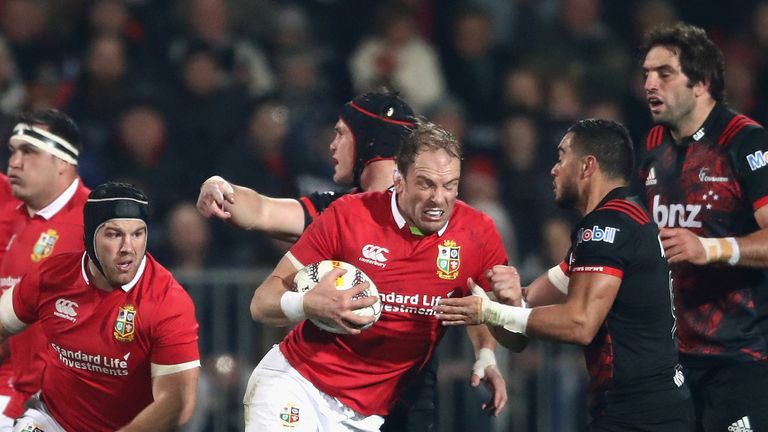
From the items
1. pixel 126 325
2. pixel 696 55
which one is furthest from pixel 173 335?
pixel 696 55

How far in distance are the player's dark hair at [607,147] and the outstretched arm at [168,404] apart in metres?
2.19

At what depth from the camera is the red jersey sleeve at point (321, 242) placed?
628 centimetres

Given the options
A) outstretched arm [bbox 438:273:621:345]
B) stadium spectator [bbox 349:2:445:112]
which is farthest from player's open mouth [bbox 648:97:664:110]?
stadium spectator [bbox 349:2:445:112]

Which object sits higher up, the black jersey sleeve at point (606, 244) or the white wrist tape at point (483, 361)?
the black jersey sleeve at point (606, 244)

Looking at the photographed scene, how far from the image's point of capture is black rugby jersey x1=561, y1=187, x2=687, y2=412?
19.5 feet

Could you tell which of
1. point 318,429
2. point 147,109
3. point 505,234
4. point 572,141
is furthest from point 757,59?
point 318,429

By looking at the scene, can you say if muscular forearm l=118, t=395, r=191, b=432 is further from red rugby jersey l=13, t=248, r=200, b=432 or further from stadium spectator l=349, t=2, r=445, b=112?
stadium spectator l=349, t=2, r=445, b=112

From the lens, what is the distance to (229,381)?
934 centimetres

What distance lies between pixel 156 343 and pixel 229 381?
9.73ft

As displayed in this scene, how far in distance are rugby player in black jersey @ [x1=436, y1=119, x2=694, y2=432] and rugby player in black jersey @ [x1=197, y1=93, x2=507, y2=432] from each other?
671 mm

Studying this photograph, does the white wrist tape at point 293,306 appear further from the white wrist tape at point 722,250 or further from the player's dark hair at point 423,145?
the white wrist tape at point 722,250

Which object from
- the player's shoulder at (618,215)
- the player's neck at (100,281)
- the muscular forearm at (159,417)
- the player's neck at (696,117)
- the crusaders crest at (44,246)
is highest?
the player's neck at (696,117)

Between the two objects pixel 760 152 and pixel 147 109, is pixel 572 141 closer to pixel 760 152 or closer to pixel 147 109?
pixel 760 152

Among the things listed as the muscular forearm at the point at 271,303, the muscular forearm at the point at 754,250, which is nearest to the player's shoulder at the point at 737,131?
the muscular forearm at the point at 754,250
